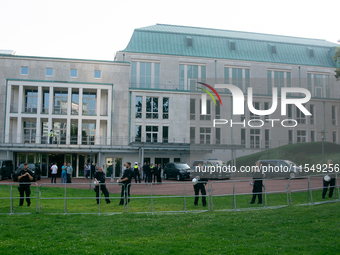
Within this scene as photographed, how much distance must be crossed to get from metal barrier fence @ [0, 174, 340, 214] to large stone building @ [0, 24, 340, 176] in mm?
17937

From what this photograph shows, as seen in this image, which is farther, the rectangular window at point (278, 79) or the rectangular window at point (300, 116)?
the rectangular window at point (278, 79)

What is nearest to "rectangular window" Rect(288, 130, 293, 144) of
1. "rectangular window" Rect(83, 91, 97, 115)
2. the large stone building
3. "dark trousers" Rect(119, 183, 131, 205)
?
the large stone building

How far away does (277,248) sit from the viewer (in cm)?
772

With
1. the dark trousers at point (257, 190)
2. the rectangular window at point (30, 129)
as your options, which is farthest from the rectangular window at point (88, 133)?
the dark trousers at point (257, 190)

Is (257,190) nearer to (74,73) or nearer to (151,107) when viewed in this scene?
(151,107)

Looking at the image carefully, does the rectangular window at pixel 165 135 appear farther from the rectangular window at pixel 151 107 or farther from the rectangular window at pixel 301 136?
the rectangular window at pixel 301 136

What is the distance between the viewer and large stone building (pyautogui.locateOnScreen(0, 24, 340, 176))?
3856 centimetres

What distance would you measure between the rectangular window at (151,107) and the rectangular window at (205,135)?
19.6 ft

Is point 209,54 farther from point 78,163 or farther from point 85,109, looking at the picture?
point 78,163

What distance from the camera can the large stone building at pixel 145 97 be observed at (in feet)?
127

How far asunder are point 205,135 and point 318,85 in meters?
18.3

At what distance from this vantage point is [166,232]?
9398 mm

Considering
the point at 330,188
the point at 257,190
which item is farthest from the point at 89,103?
the point at 330,188

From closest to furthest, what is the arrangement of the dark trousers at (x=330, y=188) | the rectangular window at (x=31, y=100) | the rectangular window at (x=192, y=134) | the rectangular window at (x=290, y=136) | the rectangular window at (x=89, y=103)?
the dark trousers at (x=330, y=188)
the rectangular window at (x=290, y=136)
the rectangular window at (x=31, y=100)
the rectangular window at (x=192, y=134)
the rectangular window at (x=89, y=103)
